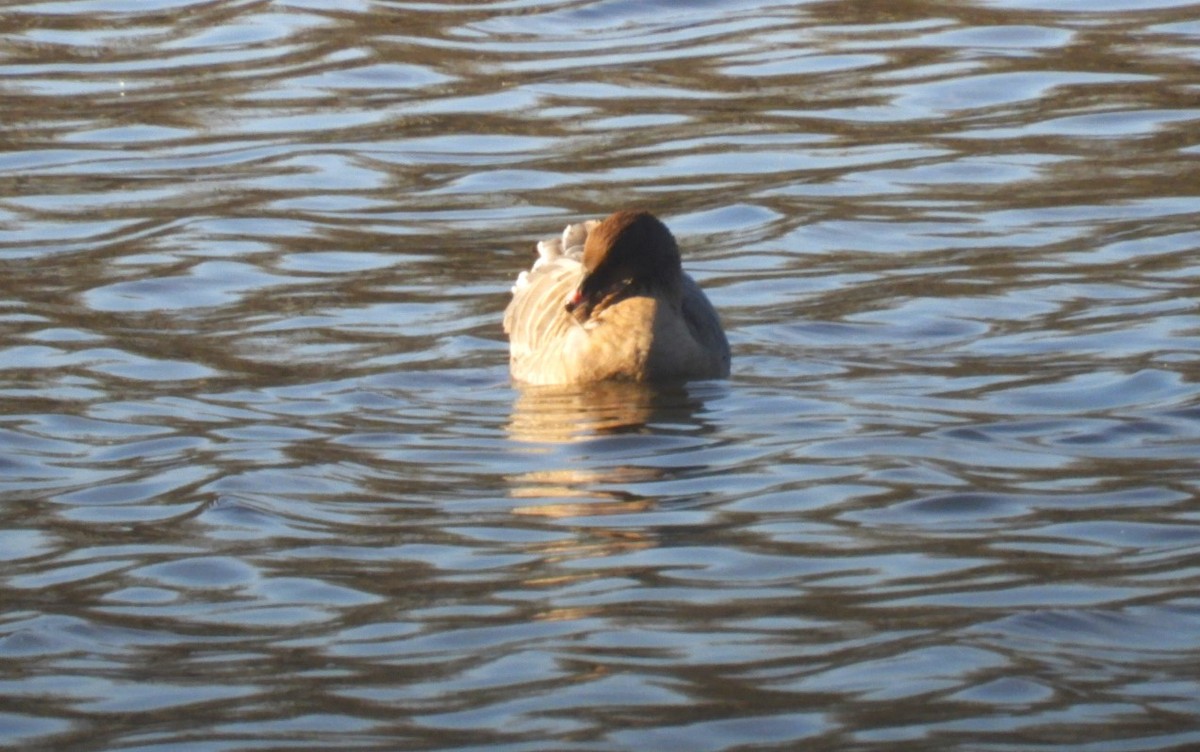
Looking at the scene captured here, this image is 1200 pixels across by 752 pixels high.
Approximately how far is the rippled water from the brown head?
600 millimetres

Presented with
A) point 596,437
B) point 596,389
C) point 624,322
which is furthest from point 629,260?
point 596,437

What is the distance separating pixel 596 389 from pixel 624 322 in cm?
37

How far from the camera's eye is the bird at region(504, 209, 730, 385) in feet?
40.4

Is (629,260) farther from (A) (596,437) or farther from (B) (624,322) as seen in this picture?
(A) (596,437)

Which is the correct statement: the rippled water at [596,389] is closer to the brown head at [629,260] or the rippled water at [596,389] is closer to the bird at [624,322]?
the bird at [624,322]

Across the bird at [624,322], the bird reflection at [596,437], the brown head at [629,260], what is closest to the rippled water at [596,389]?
the bird reflection at [596,437]

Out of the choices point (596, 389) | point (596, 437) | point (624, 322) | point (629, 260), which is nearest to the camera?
point (596, 437)

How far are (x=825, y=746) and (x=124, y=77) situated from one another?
1391 cm

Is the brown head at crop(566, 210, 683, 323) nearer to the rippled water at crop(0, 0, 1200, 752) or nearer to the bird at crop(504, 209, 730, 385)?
the bird at crop(504, 209, 730, 385)

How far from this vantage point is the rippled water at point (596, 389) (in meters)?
7.54

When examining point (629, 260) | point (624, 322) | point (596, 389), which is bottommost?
point (596, 389)

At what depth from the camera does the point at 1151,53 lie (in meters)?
19.1

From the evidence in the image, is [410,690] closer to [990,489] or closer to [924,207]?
[990,489]

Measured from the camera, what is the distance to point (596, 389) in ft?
40.5
